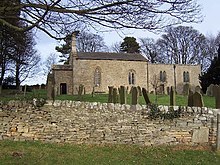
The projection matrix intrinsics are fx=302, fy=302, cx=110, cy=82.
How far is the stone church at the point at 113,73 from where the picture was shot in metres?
43.2

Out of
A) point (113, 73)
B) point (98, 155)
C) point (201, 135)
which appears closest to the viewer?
point (98, 155)

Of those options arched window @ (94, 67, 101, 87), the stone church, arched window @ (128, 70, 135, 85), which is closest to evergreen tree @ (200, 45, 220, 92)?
the stone church

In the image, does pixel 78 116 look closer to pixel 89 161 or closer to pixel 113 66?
pixel 89 161

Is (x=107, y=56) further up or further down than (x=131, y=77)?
further up

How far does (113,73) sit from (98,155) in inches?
1467

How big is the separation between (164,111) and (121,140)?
5.91ft

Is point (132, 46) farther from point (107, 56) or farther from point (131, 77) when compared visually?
point (107, 56)

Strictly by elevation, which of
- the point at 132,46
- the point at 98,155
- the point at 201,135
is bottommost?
the point at 98,155

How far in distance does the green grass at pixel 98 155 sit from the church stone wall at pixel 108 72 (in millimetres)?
33492

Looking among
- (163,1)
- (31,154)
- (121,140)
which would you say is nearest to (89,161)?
(31,154)

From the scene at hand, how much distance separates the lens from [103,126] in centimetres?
1030

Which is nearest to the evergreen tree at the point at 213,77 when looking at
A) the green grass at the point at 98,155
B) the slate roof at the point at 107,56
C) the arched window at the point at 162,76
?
the slate roof at the point at 107,56

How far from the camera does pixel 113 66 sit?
45.7 metres

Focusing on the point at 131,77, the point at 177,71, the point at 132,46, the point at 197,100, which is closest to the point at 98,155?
the point at 197,100
